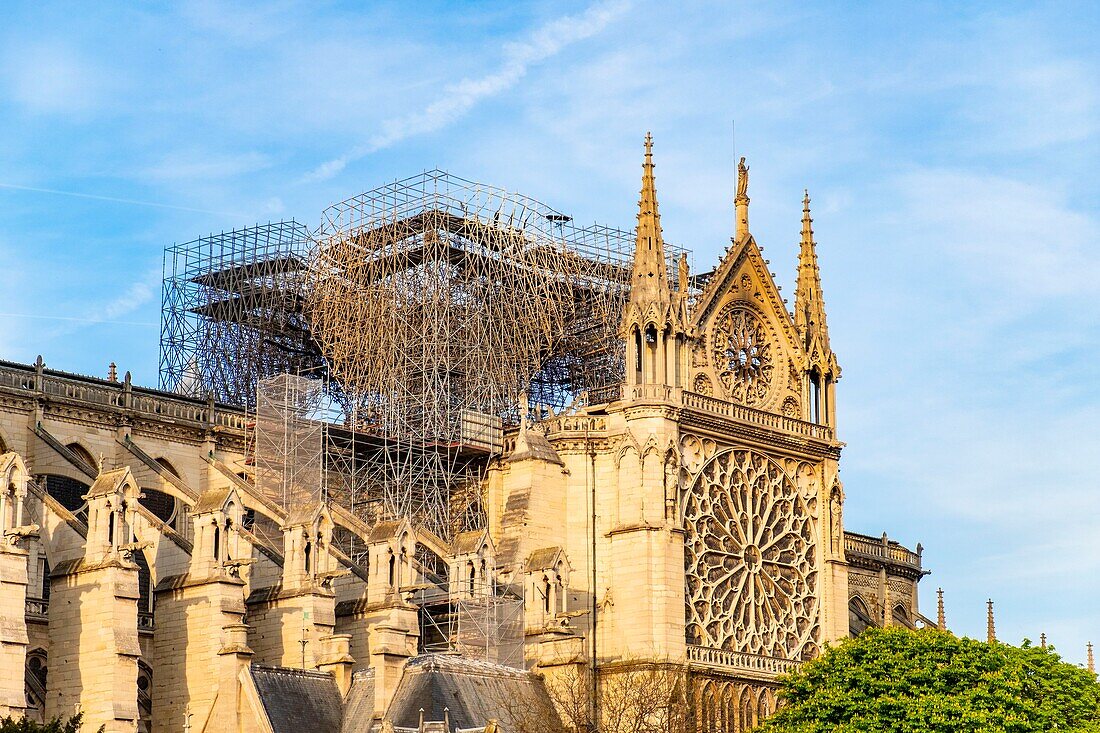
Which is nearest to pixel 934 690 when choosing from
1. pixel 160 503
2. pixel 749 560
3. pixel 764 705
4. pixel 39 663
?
pixel 764 705

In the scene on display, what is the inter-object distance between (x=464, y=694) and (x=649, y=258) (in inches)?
728

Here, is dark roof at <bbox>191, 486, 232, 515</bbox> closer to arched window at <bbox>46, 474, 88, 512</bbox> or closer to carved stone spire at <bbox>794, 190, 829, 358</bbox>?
arched window at <bbox>46, 474, 88, 512</bbox>

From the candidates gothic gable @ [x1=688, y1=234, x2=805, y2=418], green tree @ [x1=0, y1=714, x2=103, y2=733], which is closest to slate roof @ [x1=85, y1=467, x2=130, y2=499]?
green tree @ [x1=0, y1=714, x2=103, y2=733]

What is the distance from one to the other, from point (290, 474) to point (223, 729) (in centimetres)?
1580

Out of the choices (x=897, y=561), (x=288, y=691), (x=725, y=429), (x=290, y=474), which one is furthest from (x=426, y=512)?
(x=897, y=561)

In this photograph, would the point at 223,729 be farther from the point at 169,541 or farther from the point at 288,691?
the point at 169,541

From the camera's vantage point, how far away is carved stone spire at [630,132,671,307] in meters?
62.7

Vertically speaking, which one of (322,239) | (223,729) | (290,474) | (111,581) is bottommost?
(223,729)

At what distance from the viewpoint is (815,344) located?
67312mm

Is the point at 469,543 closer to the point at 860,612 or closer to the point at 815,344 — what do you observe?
the point at 815,344

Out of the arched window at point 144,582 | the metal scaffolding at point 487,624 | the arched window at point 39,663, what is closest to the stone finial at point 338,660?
the metal scaffolding at point 487,624

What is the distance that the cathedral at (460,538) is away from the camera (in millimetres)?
49219

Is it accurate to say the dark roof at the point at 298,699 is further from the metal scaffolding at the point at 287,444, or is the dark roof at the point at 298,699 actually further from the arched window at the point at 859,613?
the arched window at the point at 859,613

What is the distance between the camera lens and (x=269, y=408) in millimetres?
63875
